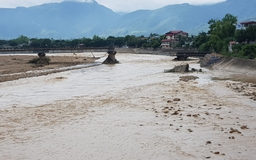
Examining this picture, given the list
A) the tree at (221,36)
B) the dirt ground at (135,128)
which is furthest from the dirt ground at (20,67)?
the tree at (221,36)

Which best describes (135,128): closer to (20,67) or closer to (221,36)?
(20,67)

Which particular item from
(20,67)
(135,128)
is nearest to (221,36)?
(20,67)

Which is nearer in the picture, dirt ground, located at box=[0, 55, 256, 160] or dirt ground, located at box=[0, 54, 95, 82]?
dirt ground, located at box=[0, 55, 256, 160]

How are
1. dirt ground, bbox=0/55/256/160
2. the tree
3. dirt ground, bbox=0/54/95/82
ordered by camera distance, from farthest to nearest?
the tree
dirt ground, bbox=0/54/95/82
dirt ground, bbox=0/55/256/160

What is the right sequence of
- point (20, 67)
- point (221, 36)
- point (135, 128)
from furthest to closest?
point (221, 36) < point (20, 67) < point (135, 128)

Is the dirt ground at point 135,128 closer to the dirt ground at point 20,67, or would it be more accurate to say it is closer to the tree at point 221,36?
the dirt ground at point 20,67

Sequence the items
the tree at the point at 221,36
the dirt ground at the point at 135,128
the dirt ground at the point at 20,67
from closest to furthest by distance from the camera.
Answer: the dirt ground at the point at 135,128 → the dirt ground at the point at 20,67 → the tree at the point at 221,36

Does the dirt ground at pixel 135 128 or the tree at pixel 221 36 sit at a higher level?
the tree at pixel 221 36

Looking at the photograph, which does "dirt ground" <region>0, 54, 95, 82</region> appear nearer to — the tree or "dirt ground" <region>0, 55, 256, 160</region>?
"dirt ground" <region>0, 55, 256, 160</region>

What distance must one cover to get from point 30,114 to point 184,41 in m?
115

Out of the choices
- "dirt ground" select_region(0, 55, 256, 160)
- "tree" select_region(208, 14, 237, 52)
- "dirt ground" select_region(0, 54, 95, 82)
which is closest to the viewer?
"dirt ground" select_region(0, 55, 256, 160)

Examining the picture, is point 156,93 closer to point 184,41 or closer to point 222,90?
point 222,90

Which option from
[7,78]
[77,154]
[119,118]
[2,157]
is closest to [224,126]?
[119,118]

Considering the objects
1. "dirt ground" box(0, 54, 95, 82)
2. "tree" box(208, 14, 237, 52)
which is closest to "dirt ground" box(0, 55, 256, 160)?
"dirt ground" box(0, 54, 95, 82)
